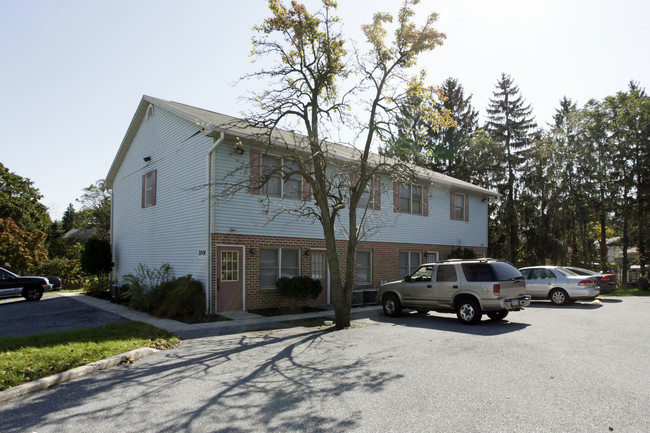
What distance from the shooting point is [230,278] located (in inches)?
543

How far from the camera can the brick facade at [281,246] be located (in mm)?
13989

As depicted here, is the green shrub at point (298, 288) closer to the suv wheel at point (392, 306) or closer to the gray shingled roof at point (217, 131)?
the suv wheel at point (392, 306)

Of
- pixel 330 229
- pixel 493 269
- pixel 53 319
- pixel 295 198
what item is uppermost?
pixel 295 198

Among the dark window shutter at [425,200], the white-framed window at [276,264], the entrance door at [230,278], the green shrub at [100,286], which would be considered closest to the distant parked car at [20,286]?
the green shrub at [100,286]

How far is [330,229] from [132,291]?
7732mm

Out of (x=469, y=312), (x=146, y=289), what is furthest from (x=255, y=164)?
(x=469, y=312)

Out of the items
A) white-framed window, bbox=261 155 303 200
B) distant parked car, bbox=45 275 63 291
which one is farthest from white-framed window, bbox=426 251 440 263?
distant parked car, bbox=45 275 63 291

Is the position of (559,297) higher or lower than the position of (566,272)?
lower

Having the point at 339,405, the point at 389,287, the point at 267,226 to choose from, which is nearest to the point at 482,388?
the point at 339,405

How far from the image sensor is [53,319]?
12.3 m

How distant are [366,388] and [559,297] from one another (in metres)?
13.9

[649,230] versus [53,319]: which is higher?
[649,230]

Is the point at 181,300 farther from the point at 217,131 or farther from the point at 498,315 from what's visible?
the point at 498,315

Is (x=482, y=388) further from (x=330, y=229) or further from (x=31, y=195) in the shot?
(x=31, y=195)
